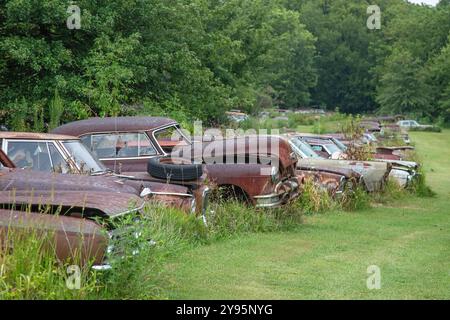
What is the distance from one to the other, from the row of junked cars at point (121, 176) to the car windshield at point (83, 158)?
0.02m

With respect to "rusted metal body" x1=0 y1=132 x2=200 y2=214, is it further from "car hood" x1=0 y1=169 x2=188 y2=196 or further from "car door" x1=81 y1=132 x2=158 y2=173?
"car door" x1=81 y1=132 x2=158 y2=173

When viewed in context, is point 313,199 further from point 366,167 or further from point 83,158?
point 83,158

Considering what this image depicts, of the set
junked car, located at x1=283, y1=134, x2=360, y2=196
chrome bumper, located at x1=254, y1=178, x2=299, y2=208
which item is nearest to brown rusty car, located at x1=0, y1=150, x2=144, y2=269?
chrome bumper, located at x1=254, y1=178, x2=299, y2=208

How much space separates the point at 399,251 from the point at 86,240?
581 cm

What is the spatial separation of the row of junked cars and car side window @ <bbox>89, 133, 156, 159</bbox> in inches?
0.7

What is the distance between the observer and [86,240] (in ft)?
20.8

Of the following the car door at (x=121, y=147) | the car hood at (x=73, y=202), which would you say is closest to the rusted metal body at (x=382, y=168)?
the car door at (x=121, y=147)

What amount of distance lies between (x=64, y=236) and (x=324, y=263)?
4123 millimetres

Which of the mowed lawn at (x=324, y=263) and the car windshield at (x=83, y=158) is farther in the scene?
the car windshield at (x=83, y=158)

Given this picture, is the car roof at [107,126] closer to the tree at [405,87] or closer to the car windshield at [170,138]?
the car windshield at [170,138]

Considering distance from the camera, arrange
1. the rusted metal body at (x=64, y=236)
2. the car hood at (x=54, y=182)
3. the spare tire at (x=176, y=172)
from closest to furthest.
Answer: the rusted metal body at (x=64, y=236) → the car hood at (x=54, y=182) → the spare tire at (x=176, y=172)

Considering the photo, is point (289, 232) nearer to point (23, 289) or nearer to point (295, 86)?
Answer: point (23, 289)

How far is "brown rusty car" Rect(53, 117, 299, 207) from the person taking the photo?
40.5 ft

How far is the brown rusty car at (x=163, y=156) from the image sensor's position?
12.3m
